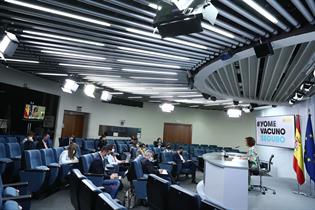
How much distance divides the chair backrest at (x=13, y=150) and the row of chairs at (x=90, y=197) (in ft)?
12.4

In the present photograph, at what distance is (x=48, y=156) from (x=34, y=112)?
473cm

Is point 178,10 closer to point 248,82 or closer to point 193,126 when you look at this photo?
point 248,82

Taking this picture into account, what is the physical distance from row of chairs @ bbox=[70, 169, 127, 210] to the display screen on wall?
29.2 feet

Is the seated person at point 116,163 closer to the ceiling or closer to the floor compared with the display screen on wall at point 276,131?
closer to the floor

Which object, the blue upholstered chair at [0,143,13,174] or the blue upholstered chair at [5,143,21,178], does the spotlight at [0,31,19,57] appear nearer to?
the blue upholstered chair at [0,143,13,174]

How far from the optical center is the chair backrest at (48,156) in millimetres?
5508

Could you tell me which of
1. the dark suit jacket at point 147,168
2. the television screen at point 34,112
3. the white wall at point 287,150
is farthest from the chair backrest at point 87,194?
the white wall at point 287,150

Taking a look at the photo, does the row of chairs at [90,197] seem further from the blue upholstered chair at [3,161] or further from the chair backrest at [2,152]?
the chair backrest at [2,152]

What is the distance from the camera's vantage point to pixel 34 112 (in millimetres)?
9727

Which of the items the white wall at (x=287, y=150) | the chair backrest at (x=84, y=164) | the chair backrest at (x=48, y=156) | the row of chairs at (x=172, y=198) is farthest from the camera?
the white wall at (x=287, y=150)

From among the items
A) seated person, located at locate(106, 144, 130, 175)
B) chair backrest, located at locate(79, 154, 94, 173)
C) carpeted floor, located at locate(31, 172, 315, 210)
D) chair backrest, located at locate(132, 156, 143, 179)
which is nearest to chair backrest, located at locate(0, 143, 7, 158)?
carpeted floor, located at locate(31, 172, 315, 210)

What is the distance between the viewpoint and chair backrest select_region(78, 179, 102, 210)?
2549mm

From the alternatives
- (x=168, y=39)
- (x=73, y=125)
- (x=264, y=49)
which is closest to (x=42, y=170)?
(x=168, y=39)

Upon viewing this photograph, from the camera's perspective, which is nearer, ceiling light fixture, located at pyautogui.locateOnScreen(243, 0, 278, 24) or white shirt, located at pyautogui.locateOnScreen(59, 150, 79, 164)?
ceiling light fixture, located at pyautogui.locateOnScreen(243, 0, 278, 24)
